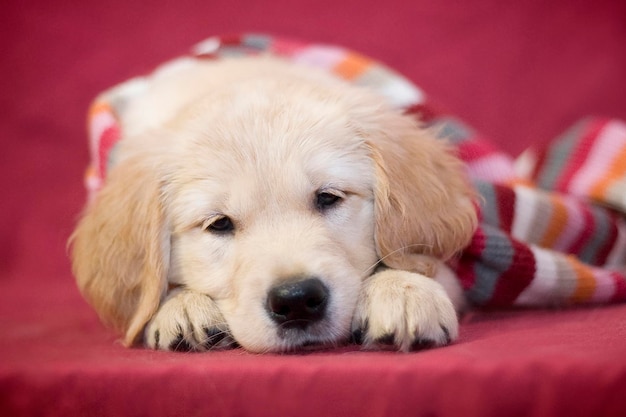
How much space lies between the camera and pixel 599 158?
3.46 metres

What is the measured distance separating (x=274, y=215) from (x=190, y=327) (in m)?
0.42

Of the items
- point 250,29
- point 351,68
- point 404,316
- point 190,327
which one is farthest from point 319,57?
point 404,316

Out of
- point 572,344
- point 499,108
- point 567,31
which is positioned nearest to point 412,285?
point 572,344

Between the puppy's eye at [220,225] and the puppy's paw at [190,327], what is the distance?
214 mm

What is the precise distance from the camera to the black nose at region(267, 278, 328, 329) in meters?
2.10

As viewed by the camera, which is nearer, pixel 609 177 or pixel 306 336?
pixel 306 336

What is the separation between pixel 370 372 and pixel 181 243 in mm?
964

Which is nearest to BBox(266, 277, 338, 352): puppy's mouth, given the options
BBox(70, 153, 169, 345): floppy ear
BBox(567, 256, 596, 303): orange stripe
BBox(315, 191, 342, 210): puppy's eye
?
BBox(315, 191, 342, 210): puppy's eye

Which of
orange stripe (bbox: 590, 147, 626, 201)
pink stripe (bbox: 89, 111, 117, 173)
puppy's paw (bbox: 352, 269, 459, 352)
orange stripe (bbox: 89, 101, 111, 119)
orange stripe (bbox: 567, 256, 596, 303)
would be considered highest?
orange stripe (bbox: 89, 101, 111, 119)

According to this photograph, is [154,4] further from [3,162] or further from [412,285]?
[412,285]

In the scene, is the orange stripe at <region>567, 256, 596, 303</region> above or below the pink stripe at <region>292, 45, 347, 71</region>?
below

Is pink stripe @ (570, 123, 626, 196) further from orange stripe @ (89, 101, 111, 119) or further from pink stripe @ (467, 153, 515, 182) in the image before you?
orange stripe @ (89, 101, 111, 119)

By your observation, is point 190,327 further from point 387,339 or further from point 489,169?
point 489,169

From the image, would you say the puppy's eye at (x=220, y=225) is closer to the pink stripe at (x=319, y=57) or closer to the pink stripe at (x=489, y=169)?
the pink stripe at (x=489, y=169)
